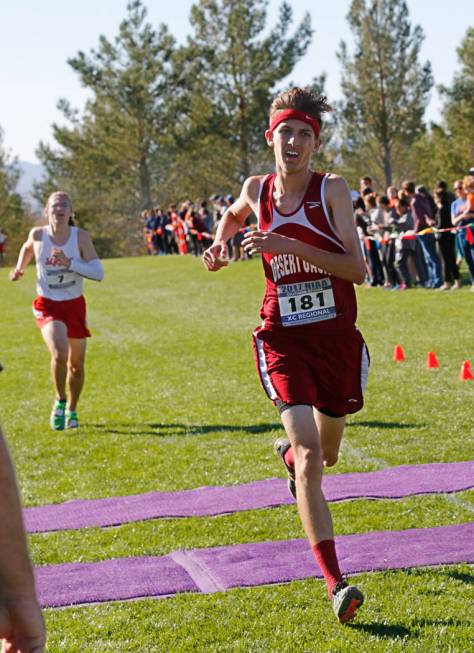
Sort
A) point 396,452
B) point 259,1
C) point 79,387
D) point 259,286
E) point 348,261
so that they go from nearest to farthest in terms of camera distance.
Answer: point 348,261 < point 396,452 < point 79,387 < point 259,286 < point 259,1

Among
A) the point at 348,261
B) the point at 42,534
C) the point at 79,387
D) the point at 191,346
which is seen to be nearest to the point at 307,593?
the point at 348,261

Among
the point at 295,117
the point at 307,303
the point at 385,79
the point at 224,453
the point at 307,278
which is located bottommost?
the point at 224,453

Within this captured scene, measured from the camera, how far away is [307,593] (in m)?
4.96

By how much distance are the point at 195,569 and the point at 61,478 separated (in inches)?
108

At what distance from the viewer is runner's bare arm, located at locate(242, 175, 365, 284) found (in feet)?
15.7

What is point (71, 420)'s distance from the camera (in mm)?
10070

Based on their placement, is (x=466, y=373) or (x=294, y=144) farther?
(x=466, y=373)

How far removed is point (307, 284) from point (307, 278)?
1.2 inches

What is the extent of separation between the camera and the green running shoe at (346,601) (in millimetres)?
4434

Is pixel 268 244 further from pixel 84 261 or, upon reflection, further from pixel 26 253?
pixel 26 253

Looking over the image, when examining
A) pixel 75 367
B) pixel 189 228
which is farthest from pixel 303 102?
pixel 189 228

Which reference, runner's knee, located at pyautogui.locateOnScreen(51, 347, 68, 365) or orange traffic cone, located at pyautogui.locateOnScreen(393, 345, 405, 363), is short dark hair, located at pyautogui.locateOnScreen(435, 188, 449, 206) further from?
runner's knee, located at pyautogui.locateOnScreen(51, 347, 68, 365)

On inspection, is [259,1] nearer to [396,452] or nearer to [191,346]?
[191,346]

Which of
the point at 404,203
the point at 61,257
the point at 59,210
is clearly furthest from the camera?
the point at 404,203
